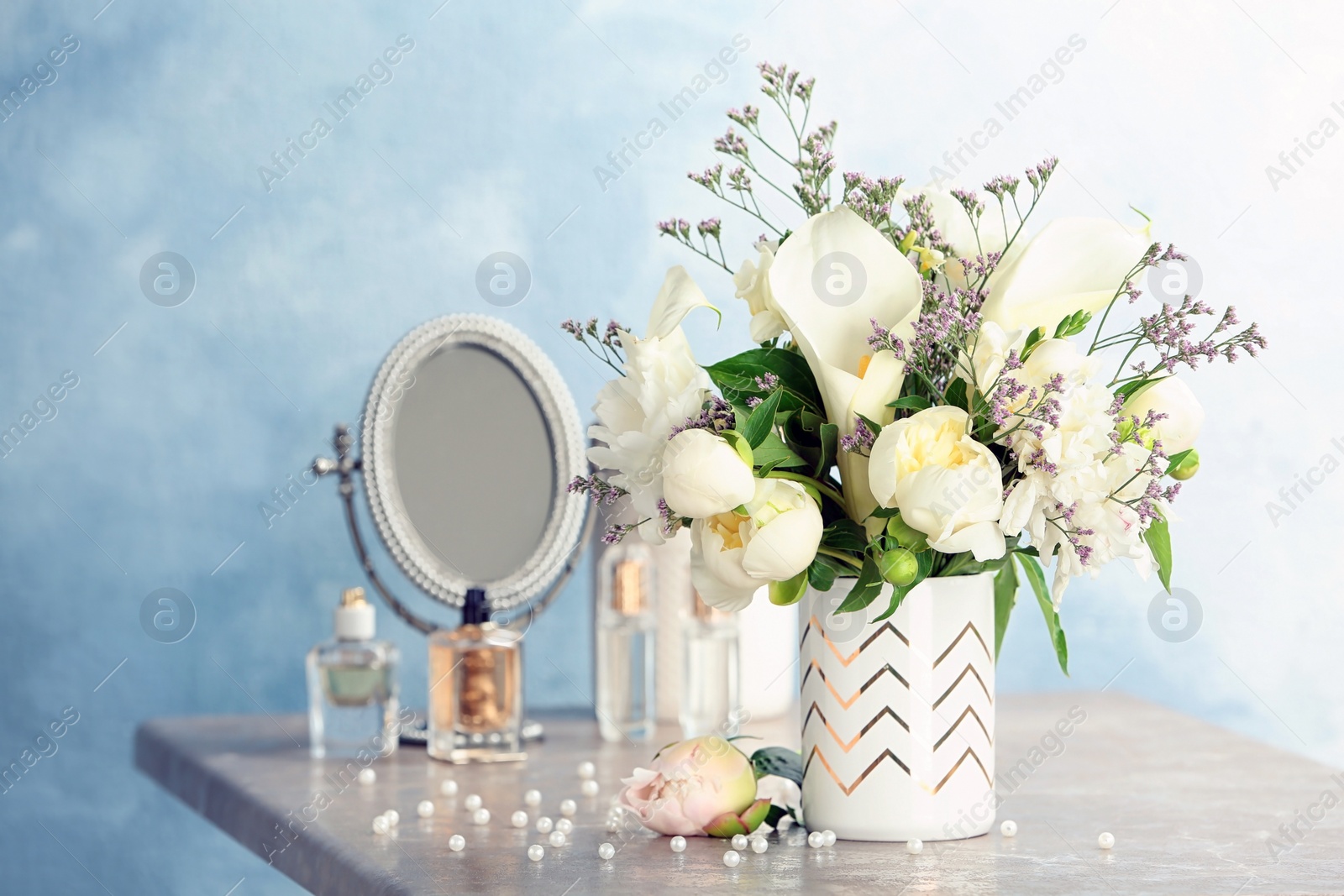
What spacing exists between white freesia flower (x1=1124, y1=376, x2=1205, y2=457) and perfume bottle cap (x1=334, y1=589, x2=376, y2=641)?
0.76 meters

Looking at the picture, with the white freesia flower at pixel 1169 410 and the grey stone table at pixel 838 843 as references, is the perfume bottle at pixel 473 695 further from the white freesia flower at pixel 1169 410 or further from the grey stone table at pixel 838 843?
the white freesia flower at pixel 1169 410

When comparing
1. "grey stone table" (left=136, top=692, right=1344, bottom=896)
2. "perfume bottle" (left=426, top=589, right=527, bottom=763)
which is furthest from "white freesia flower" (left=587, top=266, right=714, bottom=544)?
"perfume bottle" (left=426, top=589, right=527, bottom=763)

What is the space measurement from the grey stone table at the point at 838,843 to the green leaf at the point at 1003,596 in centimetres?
13

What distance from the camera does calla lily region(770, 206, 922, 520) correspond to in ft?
2.69

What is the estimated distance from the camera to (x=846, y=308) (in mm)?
835

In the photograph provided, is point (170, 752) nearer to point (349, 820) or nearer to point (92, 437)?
point (349, 820)

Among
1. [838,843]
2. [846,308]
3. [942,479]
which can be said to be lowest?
[838,843]

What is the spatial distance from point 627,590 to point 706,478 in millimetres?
660

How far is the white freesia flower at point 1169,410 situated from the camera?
0.81 m

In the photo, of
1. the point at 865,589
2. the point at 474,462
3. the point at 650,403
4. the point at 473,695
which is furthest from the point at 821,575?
the point at 474,462

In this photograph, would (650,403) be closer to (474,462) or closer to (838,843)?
(838,843)

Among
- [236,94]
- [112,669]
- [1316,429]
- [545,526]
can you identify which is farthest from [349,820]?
[1316,429]

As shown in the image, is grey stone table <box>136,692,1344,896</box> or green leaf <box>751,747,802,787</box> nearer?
grey stone table <box>136,692,1344,896</box>

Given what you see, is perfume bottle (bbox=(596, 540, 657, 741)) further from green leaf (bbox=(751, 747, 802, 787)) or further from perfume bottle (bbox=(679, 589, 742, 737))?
green leaf (bbox=(751, 747, 802, 787))
